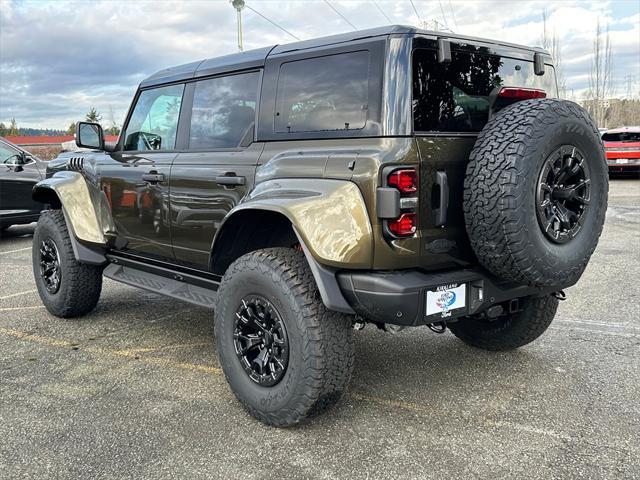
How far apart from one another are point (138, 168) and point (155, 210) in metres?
0.36

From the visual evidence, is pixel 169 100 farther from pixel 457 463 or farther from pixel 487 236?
pixel 457 463

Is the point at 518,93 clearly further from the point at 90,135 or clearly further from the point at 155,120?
the point at 90,135

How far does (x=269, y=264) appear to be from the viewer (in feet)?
9.57

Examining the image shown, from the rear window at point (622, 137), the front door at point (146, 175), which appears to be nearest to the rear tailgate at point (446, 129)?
the front door at point (146, 175)

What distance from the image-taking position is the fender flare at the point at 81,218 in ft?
14.8

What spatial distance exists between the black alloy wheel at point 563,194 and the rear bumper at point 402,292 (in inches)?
16.1

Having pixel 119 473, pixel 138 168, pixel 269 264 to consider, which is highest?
pixel 138 168

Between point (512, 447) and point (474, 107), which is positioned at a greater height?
point (474, 107)

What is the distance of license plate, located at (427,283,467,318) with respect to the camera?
8.79ft

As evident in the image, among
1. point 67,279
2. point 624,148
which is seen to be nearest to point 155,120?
point 67,279

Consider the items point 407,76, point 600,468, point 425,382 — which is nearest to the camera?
point 600,468

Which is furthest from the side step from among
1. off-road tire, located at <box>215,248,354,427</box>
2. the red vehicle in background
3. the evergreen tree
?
the evergreen tree

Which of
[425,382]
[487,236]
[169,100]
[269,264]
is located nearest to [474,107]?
[487,236]

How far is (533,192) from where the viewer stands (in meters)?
2.59
